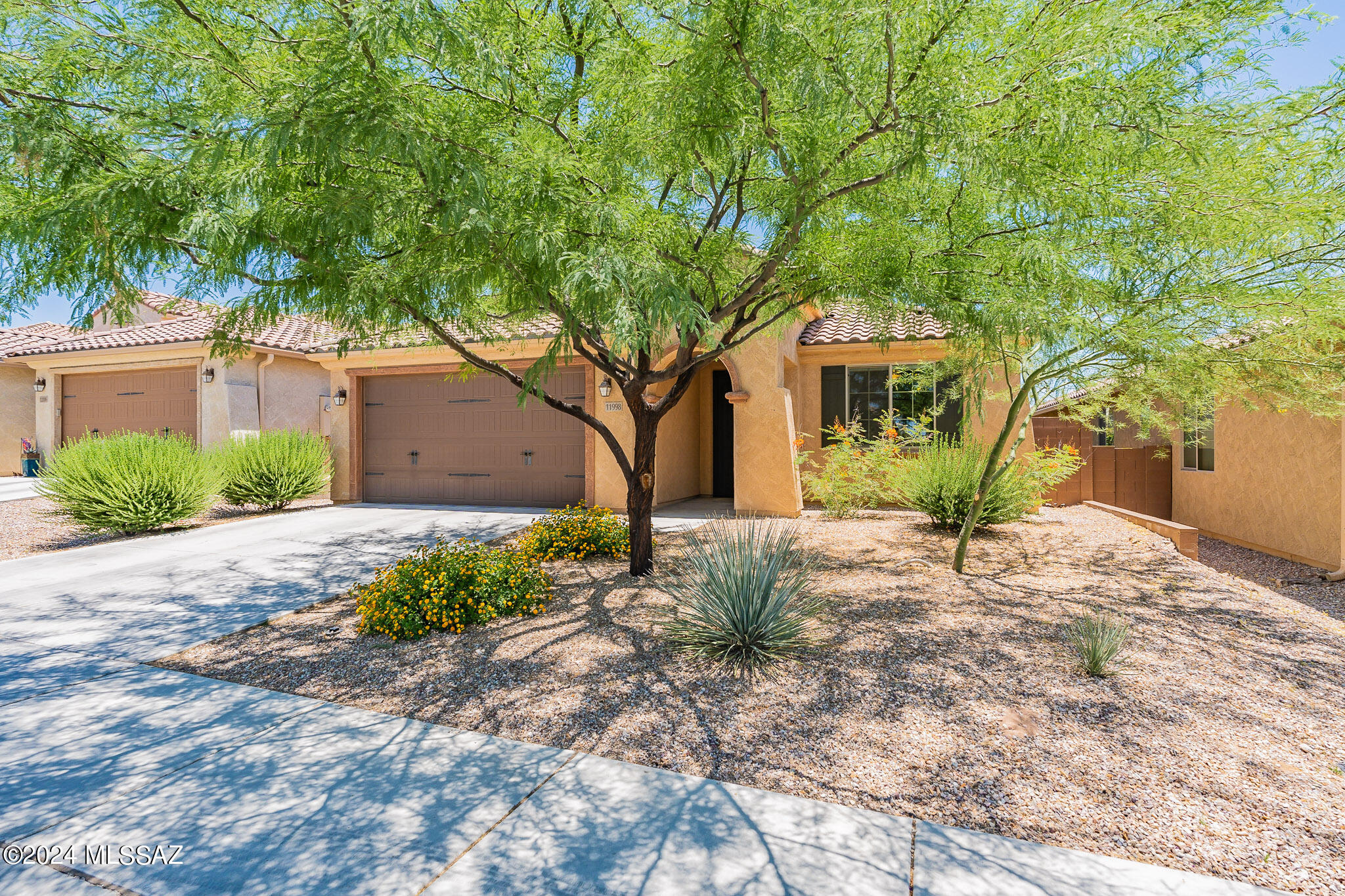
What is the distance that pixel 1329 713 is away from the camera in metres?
3.88

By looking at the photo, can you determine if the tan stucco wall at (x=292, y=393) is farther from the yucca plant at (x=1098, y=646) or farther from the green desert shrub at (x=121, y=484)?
the yucca plant at (x=1098, y=646)

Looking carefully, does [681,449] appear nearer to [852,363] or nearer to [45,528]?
[852,363]

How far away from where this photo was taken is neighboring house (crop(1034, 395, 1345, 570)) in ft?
29.8

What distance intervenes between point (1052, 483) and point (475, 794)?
9.82 metres

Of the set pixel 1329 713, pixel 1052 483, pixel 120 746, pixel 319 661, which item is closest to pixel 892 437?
pixel 1052 483

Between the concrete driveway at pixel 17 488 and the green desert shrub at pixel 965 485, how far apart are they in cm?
1535

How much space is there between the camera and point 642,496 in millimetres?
7082

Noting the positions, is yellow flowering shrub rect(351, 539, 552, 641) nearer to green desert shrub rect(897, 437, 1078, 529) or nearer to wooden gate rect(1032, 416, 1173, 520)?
green desert shrub rect(897, 437, 1078, 529)

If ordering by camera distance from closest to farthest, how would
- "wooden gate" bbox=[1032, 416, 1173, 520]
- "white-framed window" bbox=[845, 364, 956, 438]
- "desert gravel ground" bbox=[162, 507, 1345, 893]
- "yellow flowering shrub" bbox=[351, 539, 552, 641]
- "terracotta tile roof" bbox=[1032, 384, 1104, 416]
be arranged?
1. "desert gravel ground" bbox=[162, 507, 1345, 893]
2. "yellow flowering shrub" bbox=[351, 539, 552, 641]
3. "terracotta tile roof" bbox=[1032, 384, 1104, 416]
4. "white-framed window" bbox=[845, 364, 956, 438]
5. "wooden gate" bbox=[1032, 416, 1173, 520]

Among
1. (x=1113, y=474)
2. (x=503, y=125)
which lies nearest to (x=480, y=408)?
(x=503, y=125)

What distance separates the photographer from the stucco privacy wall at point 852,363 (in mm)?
11484

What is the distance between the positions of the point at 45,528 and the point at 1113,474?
62.7 ft

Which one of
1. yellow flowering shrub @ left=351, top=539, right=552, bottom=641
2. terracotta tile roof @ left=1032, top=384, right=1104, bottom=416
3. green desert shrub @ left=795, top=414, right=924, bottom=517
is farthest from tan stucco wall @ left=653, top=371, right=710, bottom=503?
terracotta tile roof @ left=1032, top=384, right=1104, bottom=416

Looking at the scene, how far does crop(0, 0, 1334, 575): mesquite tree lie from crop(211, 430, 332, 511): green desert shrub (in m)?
9.00
